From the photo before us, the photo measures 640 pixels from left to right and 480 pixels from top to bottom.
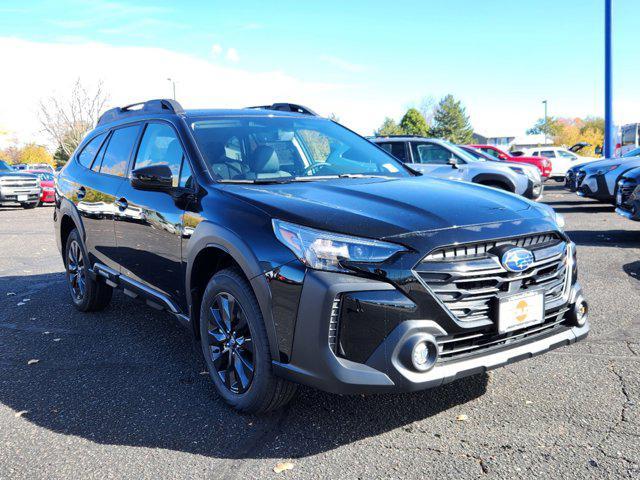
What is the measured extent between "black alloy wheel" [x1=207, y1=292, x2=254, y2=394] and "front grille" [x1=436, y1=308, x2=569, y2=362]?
995mm

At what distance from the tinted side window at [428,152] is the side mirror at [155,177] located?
31.4 ft

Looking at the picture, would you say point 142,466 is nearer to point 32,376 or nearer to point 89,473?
point 89,473

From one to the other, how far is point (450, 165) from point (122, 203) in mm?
9314

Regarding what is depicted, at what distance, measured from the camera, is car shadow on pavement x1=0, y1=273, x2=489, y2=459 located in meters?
3.12

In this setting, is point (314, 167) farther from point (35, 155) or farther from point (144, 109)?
point (35, 155)

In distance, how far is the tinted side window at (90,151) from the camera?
17.8 feet

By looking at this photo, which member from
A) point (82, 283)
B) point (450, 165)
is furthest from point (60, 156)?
point (82, 283)

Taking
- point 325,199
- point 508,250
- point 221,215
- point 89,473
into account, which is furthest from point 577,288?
point 89,473

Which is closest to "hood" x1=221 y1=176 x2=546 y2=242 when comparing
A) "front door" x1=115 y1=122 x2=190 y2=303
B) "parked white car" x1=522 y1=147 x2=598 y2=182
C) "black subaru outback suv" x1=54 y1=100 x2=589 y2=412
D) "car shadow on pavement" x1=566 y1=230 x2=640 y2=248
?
"black subaru outback suv" x1=54 y1=100 x2=589 y2=412

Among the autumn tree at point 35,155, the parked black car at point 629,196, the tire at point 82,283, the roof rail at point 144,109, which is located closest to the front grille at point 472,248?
Result: the roof rail at point 144,109

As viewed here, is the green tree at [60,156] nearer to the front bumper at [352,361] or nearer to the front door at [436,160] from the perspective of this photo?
the front door at [436,160]

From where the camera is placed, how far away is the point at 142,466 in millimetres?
2861

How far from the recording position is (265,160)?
13.1ft

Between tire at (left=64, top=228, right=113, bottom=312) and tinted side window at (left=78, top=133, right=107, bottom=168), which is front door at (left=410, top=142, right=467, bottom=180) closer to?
tinted side window at (left=78, top=133, right=107, bottom=168)
